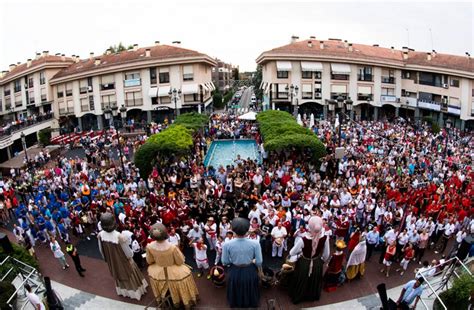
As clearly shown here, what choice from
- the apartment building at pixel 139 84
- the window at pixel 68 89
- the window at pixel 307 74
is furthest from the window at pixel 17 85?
the window at pixel 307 74

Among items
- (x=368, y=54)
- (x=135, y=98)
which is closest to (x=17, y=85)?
(x=135, y=98)

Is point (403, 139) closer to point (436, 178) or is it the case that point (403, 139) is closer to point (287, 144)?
point (436, 178)

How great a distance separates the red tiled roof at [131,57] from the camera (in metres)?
42.2

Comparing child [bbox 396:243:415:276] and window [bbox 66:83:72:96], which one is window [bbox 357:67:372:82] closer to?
window [bbox 66:83:72:96]

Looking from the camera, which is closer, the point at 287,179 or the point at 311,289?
the point at 311,289

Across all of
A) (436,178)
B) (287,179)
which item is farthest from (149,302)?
(436,178)

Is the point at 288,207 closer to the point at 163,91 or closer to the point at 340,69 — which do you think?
the point at 163,91

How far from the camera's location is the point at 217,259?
37.8ft

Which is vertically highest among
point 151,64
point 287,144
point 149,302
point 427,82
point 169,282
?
point 151,64

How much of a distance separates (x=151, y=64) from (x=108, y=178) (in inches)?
1032

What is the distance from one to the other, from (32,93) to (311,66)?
111 ft

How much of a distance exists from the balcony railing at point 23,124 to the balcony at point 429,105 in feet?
137

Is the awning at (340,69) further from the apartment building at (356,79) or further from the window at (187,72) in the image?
the window at (187,72)

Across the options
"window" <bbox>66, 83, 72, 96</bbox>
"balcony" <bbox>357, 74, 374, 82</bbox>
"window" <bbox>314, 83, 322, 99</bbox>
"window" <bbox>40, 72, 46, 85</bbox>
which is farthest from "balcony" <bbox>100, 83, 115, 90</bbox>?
"balcony" <bbox>357, 74, 374, 82</bbox>
